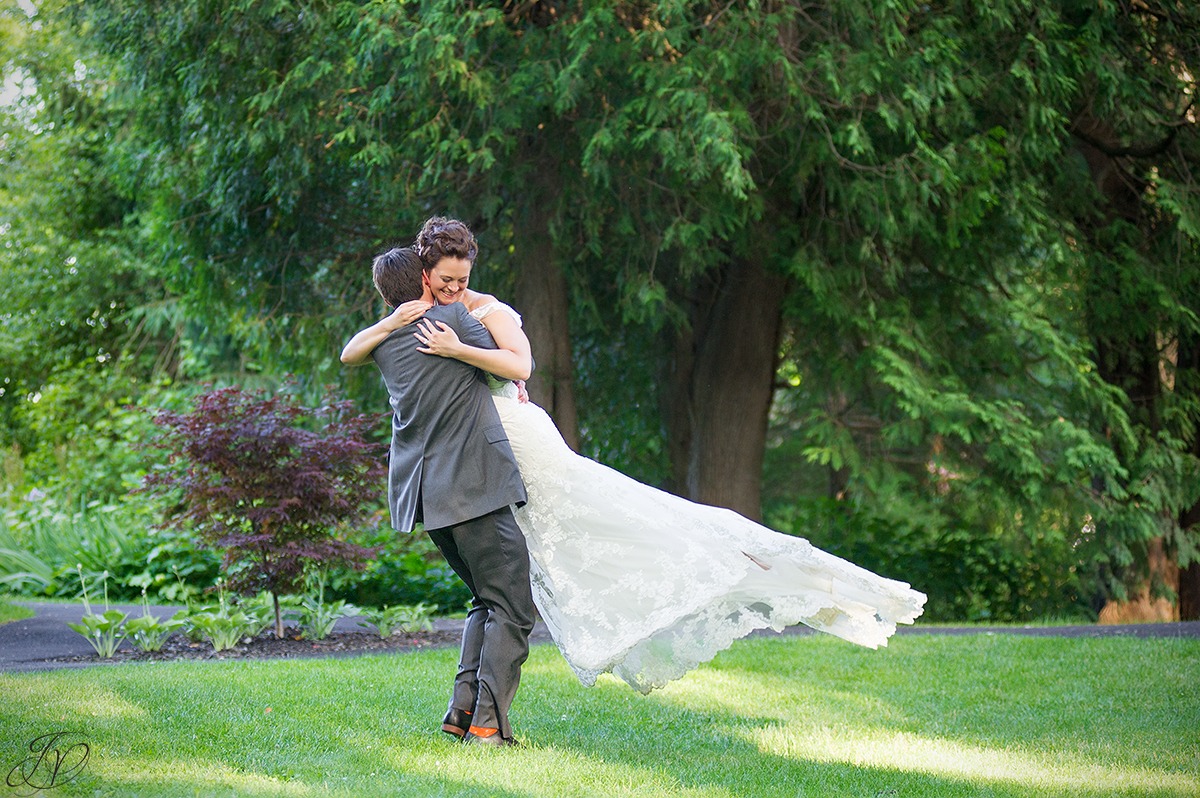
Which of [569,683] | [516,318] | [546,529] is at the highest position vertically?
[516,318]

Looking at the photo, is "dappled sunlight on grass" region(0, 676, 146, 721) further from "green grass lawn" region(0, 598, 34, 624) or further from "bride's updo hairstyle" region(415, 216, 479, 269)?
"green grass lawn" region(0, 598, 34, 624)

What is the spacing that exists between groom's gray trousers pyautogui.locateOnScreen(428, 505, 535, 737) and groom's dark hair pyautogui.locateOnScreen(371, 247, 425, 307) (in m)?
0.91

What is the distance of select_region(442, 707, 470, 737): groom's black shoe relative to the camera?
4.51 metres

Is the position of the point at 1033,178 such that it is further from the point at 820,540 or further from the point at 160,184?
the point at 160,184

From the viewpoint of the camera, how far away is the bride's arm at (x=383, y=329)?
171 inches

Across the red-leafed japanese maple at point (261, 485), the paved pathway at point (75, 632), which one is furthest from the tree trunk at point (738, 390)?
the red-leafed japanese maple at point (261, 485)

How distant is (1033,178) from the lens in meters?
9.74

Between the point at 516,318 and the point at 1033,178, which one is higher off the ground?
the point at 1033,178

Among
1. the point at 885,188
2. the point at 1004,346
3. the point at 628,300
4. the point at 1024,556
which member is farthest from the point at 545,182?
the point at 1024,556

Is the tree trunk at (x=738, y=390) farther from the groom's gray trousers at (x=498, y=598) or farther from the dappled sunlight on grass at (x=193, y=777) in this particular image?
the dappled sunlight on grass at (x=193, y=777)

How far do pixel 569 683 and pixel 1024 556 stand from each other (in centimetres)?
741

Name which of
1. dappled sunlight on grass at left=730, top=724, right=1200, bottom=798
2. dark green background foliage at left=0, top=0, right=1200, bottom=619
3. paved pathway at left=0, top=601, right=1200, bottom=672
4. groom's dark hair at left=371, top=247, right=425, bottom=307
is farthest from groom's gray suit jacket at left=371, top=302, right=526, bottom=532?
dark green background foliage at left=0, top=0, right=1200, bottom=619

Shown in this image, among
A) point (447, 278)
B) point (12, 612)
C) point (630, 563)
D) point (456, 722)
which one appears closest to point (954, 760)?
point (630, 563)

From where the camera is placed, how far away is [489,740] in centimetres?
439
